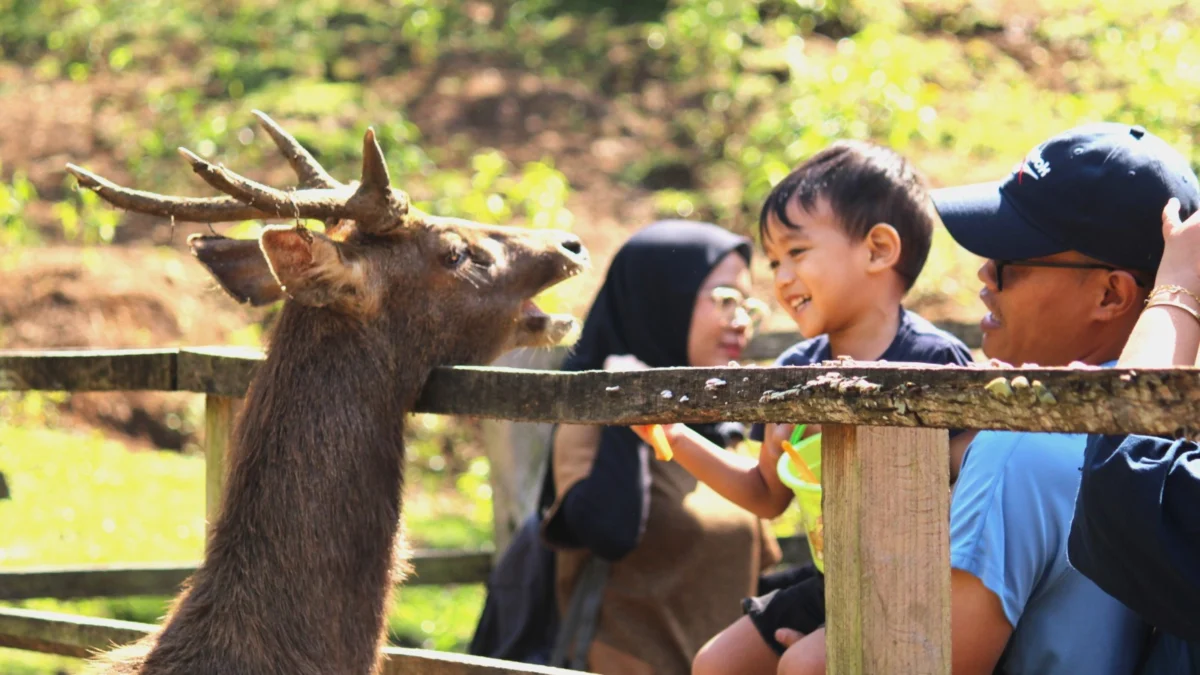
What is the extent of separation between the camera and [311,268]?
3609 millimetres

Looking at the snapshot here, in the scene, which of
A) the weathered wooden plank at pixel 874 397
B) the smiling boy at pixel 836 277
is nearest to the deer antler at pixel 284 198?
the weathered wooden plank at pixel 874 397

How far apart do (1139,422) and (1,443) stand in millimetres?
9276

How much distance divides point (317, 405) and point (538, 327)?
794 millimetres

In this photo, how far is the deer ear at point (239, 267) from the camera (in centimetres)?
384

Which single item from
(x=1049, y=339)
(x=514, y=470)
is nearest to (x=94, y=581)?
(x=514, y=470)

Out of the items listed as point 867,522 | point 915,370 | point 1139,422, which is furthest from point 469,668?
point 1139,422

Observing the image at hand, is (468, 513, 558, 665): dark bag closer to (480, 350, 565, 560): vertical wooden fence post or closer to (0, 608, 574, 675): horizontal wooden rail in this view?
(480, 350, 565, 560): vertical wooden fence post

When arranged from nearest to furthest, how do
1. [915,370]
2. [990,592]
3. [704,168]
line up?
[915,370] → [990,592] → [704,168]

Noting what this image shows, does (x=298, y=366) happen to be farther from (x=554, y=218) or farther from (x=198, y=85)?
(x=198, y=85)

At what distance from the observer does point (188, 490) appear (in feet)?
32.9

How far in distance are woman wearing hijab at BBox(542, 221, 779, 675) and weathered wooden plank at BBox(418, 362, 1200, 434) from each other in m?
1.70

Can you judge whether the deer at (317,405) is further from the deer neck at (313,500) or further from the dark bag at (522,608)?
the dark bag at (522,608)

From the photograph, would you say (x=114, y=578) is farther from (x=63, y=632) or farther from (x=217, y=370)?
(x=217, y=370)

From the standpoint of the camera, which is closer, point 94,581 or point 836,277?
point 836,277
